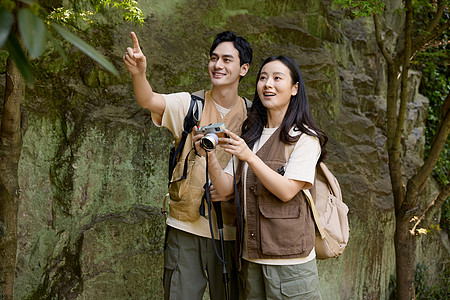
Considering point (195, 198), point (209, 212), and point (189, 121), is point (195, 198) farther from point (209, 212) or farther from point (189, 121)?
point (189, 121)

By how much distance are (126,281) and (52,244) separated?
2.03ft

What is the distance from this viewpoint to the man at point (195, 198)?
2.23m

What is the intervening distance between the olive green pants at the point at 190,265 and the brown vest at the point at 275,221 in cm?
27

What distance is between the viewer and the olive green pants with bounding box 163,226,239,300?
225 cm

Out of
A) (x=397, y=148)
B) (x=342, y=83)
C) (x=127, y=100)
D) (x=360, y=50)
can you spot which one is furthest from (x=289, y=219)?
(x=360, y=50)

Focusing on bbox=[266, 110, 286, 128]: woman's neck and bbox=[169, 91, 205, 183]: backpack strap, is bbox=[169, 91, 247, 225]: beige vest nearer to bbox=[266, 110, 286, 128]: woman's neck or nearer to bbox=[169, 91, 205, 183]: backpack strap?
bbox=[169, 91, 205, 183]: backpack strap

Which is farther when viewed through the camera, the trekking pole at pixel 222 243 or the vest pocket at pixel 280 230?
the trekking pole at pixel 222 243

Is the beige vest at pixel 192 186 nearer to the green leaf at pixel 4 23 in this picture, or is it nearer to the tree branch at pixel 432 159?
the green leaf at pixel 4 23

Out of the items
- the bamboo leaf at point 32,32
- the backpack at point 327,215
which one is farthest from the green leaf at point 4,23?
the backpack at point 327,215

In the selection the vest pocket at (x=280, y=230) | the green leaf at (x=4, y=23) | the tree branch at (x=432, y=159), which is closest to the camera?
the green leaf at (x=4, y=23)

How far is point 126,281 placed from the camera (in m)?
3.38

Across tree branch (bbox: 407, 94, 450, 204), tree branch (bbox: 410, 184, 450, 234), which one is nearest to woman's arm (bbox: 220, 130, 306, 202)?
tree branch (bbox: 407, 94, 450, 204)

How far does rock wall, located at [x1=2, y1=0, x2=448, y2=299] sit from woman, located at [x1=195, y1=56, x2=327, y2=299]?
5.14ft

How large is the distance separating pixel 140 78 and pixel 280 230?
3.12ft
